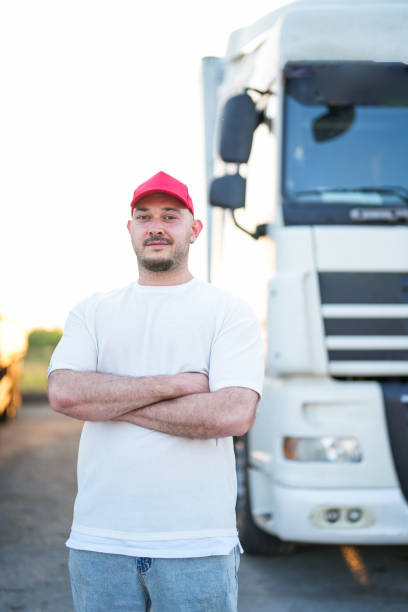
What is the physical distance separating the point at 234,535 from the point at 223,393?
441mm

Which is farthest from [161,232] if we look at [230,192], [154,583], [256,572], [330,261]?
[256,572]

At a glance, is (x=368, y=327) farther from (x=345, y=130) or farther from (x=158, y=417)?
(x=158, y=417)

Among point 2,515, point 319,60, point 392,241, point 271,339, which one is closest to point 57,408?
point 271,339

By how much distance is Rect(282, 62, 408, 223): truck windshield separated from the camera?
186 inches

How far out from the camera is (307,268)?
4496 mm

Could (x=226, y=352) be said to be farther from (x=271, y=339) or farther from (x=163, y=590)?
(x=271, y=339)

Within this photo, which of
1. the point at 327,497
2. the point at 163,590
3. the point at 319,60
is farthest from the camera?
the point at 319,60

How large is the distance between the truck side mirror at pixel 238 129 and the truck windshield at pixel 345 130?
0.74 feet

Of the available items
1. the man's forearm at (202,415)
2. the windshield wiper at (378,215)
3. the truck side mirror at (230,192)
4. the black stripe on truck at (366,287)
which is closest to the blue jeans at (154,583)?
the man's forearm at (202,415)

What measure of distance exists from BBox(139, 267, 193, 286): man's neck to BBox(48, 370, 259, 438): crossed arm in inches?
12.6

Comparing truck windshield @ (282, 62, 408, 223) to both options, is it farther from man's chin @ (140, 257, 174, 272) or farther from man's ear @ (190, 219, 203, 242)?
man's chin @ (140, 257, 174, 272)

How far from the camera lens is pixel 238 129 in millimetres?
4836

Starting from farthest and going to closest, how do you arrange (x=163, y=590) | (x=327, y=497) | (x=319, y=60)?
(x=319, y=60), (x=327, y=497), (x=163, y=590)

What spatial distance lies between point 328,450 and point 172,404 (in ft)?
7.17
